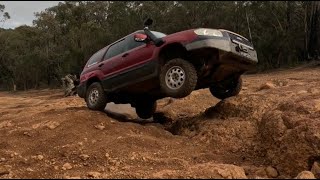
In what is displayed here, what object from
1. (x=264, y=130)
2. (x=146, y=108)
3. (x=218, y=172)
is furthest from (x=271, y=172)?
(x=146, y=108)

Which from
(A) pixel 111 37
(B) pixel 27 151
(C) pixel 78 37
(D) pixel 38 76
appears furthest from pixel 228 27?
(B) pixel 27 151

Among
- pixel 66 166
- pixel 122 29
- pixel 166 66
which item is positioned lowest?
pixel 66 166

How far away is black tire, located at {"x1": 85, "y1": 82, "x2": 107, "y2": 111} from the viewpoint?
9945 mm

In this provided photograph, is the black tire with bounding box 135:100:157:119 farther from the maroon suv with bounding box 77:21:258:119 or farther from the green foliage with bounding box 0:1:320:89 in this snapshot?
the green foliage with bounding box 0:1:320:89

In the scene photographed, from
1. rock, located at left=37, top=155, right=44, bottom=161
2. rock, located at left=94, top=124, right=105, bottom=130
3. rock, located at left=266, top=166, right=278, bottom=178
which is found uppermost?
rock, located at left=94, top=124, right=105, bottom=130

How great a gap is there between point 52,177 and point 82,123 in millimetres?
2818

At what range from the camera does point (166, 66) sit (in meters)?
8.19

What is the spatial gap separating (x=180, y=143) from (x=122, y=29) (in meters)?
32.7

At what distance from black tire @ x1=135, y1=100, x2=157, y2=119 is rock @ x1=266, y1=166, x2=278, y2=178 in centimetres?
→ 494

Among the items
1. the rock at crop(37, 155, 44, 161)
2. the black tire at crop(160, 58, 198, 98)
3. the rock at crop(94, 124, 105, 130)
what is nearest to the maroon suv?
the black tire at crop(160, 58, 198, 98)

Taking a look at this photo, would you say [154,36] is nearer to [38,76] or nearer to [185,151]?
[185,151]

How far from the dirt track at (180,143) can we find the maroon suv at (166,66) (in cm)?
64

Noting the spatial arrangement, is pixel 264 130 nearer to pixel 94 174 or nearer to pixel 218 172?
pixel 218 172

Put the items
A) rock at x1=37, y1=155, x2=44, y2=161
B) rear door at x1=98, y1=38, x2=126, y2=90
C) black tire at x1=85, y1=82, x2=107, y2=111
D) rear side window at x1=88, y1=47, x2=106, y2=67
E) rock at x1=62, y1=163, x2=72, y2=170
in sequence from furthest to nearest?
rear side window at x1=88, y1=47, x2=106, y2=67 < black tire at x1=85, y1=82, x2=107, y2=111 < rear door at x1=98, y1=38, x2=126, y2=90 < rock at x1=37, y1=155, x2=44, y2=161 < rock at x1=62, y1=163, x2=72, y2=170
